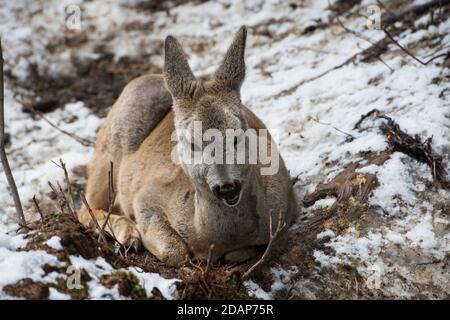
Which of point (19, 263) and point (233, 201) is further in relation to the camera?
point (233, 201)

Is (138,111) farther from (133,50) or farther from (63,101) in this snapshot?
(133,50)

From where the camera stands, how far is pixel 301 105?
7.67 meters

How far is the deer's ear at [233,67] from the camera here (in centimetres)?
559

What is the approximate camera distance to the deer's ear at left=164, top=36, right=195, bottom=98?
559cm

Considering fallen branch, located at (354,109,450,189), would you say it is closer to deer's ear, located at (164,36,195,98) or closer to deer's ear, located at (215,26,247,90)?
deer's ear, located at (215,26,247,90)

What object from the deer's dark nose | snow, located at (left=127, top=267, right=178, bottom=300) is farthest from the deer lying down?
snow, located at (left=127, top=267, right=178, bottom=300)

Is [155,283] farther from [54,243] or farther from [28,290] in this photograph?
[28,290]

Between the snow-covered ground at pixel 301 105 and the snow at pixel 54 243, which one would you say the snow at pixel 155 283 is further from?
the snow at pixel 54 243

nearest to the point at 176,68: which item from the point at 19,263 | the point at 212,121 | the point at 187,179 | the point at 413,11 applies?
the point at 212,121

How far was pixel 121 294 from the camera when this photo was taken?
4188 millimetres

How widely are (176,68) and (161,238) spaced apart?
62.4 inches

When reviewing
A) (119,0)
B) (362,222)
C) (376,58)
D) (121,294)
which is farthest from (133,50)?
(121,294)

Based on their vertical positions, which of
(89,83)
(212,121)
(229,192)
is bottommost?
(89,83)

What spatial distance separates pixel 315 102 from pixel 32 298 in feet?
15.1
